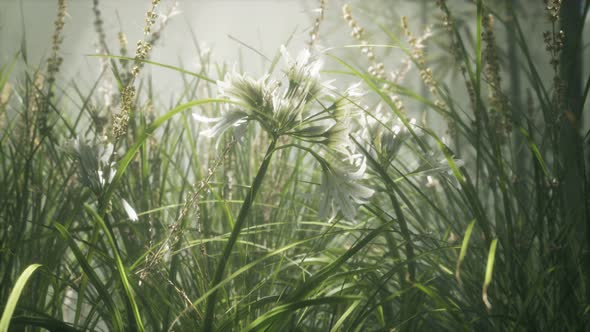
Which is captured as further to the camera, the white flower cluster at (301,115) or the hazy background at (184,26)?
the hazy background at (184,26)

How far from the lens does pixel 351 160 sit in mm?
419

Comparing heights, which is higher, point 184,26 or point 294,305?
point 184,26

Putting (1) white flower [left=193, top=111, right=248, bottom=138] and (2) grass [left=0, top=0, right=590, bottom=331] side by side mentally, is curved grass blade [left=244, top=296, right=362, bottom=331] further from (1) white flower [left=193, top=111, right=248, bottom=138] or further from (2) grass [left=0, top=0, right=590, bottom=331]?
(1) white flower [left=193, top=111, right=248, bottom=138]

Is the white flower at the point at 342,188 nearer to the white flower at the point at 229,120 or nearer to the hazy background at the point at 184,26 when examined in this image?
the white flower at the point at 229,120

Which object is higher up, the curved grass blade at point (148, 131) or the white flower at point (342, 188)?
the curved grass blade at point (148, 131)

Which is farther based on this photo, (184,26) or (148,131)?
(184,26)

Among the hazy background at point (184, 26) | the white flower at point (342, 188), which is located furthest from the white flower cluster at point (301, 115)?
the hazy background at point (184, 26)

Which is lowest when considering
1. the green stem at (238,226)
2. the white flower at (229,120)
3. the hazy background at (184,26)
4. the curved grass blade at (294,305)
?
the curved grass blade at (294,305)

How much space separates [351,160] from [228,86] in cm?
10

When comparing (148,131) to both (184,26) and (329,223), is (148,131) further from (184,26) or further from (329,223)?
(184,26)

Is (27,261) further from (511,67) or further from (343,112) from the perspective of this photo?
(511,67)

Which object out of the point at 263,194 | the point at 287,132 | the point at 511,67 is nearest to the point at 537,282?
the point at 287,132

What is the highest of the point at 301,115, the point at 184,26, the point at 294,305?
the point at 184,26

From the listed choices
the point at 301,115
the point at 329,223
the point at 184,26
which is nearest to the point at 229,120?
the point at 301,115
